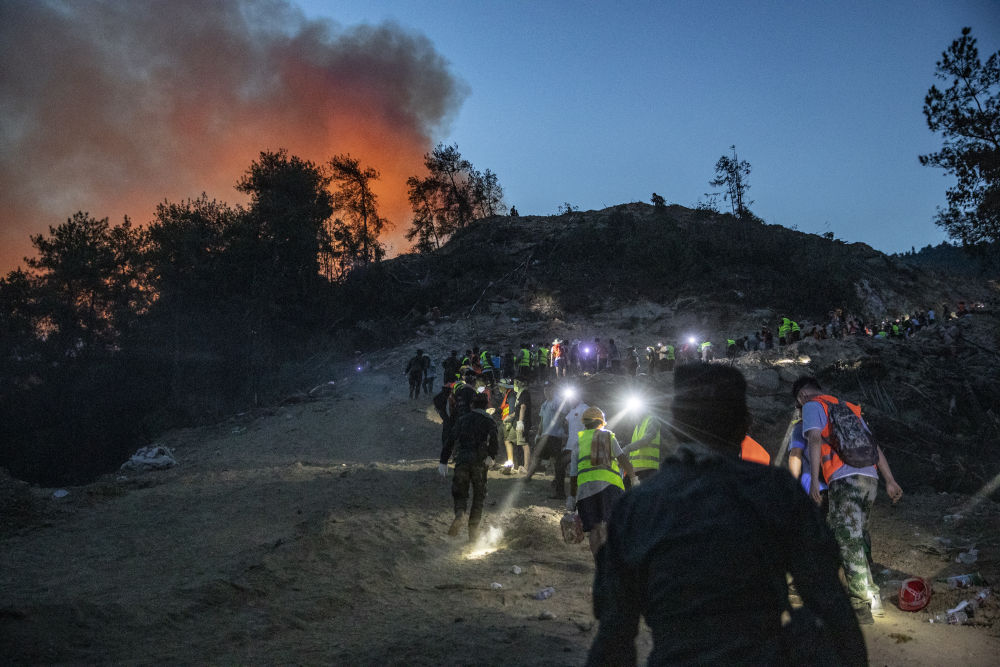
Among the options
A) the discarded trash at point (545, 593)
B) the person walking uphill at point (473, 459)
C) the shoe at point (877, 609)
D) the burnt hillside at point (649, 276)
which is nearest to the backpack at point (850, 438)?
the shoe at point (877, 609)

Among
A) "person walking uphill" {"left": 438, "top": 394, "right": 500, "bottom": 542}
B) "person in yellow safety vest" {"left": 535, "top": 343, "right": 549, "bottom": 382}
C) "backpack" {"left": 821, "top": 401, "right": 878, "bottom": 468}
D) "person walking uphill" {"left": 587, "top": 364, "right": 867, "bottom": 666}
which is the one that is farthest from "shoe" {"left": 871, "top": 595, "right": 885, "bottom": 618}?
"person in yellow safety vest" {"left": 535, "top": 343, "right": 549, "bottom": 382}

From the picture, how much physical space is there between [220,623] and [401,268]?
43698mm

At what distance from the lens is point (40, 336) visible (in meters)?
30.8

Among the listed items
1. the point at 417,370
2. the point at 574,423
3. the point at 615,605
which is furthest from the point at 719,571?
the point at 417,370

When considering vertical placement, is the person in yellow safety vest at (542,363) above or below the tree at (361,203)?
below

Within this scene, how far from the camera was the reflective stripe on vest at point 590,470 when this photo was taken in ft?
19.3

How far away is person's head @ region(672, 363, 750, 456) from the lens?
196 cm

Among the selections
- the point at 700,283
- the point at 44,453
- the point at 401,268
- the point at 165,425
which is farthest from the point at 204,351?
the point at 700,283

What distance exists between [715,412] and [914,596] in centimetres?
458

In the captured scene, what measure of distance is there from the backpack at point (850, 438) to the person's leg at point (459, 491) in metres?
4.46

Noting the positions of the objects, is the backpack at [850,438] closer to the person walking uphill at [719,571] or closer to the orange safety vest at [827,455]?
the orange safety vest at [827,455]

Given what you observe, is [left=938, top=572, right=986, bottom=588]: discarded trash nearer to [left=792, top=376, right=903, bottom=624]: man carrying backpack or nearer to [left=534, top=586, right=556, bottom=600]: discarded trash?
[left=792, top=376, right=903, bottom=624]: man carrying backpack

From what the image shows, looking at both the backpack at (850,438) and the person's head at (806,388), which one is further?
the person's head at (806,388)

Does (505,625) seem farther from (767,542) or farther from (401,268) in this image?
(401,268)
